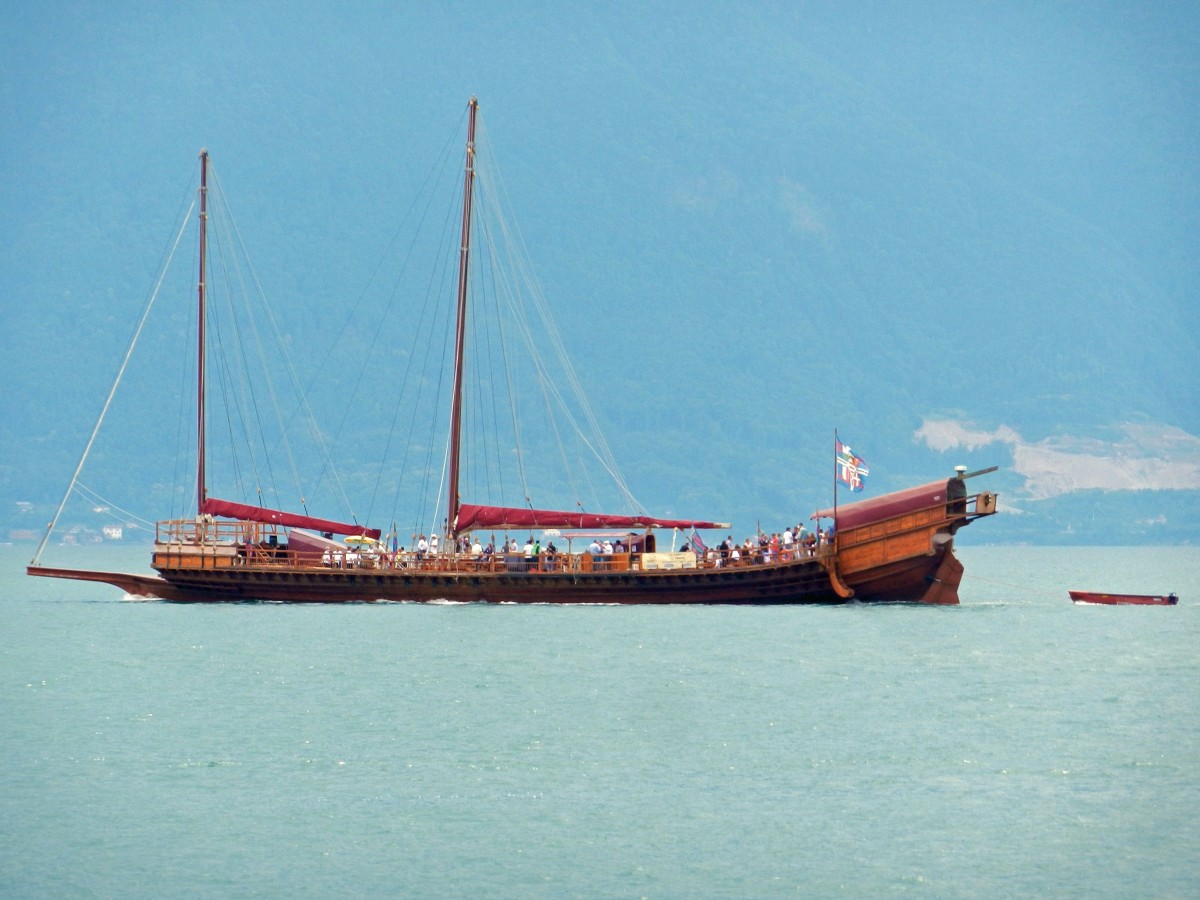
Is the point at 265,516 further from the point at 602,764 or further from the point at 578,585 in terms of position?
the point at 602,764

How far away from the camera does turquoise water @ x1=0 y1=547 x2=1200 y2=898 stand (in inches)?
1128

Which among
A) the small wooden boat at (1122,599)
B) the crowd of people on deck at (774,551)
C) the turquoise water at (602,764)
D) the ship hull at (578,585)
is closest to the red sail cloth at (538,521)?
the crowd of people on deck at (774,551)

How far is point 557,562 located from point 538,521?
2302 millimetres

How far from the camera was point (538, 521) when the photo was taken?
70.1 m

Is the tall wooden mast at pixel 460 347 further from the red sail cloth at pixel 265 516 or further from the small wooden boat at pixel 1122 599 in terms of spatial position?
the small wooden boat at pixel 1122 599

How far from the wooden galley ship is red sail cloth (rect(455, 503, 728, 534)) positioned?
0.23 feet

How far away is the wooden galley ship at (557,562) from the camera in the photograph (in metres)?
65.6

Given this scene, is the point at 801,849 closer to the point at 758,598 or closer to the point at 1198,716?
the point at 1198,716

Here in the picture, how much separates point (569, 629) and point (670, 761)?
27.7 m

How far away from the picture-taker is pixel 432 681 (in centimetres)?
4900

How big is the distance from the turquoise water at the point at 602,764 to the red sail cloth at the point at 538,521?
772 cm

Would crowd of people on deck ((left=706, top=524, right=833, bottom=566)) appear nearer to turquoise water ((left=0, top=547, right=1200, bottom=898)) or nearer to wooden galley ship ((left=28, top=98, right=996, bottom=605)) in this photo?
wooden galley ship ((left=28, top=98, right=996, bottom=605))

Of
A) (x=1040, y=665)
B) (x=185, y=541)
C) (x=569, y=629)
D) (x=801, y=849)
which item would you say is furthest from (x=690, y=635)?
(x=801, y=849)

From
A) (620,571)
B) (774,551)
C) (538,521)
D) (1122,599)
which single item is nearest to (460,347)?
(538,521)
